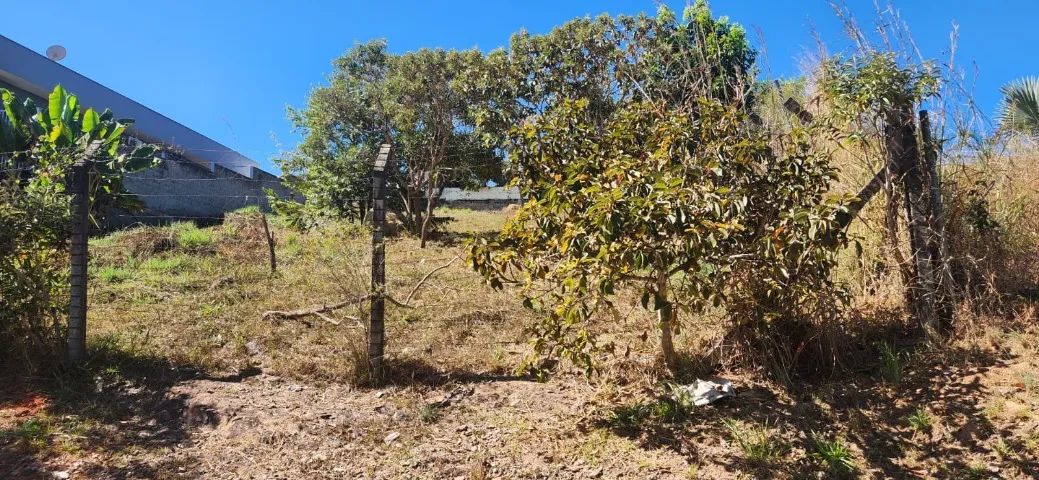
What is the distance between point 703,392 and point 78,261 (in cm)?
454

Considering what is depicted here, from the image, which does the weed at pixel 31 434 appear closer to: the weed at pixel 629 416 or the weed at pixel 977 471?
the weed at pixel 629 416

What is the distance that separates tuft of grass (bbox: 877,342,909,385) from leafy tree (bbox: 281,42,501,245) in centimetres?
880

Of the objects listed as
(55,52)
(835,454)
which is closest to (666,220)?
(835,454)

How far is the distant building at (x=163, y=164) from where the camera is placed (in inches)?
519

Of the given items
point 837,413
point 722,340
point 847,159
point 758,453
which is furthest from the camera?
point 847,159

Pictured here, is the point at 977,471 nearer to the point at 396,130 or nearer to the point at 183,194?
the point at 396,130

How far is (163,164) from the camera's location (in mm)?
13719

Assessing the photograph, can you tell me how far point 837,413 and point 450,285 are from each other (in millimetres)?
4518

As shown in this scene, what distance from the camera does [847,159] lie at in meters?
5.08

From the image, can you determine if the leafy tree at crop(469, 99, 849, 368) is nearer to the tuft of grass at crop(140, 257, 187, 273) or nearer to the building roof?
the tuft of grass at crop(140, 257, 187, 273)

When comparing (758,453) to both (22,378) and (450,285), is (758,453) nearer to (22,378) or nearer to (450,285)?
(450,285)

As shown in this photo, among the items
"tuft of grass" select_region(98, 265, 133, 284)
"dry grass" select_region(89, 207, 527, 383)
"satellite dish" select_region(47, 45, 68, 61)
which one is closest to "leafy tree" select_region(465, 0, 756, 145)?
"dry grass" select_region(89, 207, 527, 383)

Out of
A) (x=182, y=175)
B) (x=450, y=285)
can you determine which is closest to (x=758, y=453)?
(x=450, y=285)

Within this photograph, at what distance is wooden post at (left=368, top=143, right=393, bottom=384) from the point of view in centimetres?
454
